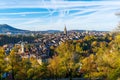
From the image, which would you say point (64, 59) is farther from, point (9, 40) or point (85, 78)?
point (9, 40)

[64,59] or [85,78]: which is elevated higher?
[64,59]

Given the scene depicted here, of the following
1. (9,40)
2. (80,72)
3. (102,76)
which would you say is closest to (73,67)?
(80,72)

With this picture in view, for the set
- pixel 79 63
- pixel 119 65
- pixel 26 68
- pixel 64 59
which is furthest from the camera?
pixel 79 63

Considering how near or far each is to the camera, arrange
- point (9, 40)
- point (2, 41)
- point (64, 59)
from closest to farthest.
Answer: point (64, 59) → point (2, 41) → point (9, 40)

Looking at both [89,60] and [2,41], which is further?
[2,41]

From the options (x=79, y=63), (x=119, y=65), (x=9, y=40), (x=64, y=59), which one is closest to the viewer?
(x=119, y=65)

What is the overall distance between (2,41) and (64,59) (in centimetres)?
5718

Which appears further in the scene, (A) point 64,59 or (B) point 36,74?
(A) point 64,59

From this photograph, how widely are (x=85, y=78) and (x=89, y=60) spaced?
1.78 meters

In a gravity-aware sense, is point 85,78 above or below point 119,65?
below

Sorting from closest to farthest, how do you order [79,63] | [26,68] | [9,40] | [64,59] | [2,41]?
[26,68] → [64,59] → [79,63] → [2,41] → [9,40]

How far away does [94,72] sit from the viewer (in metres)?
28.5

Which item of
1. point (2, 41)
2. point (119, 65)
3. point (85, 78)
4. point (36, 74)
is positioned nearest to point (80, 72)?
point (85, 78)

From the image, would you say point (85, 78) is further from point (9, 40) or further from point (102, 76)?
point (9, 40)
